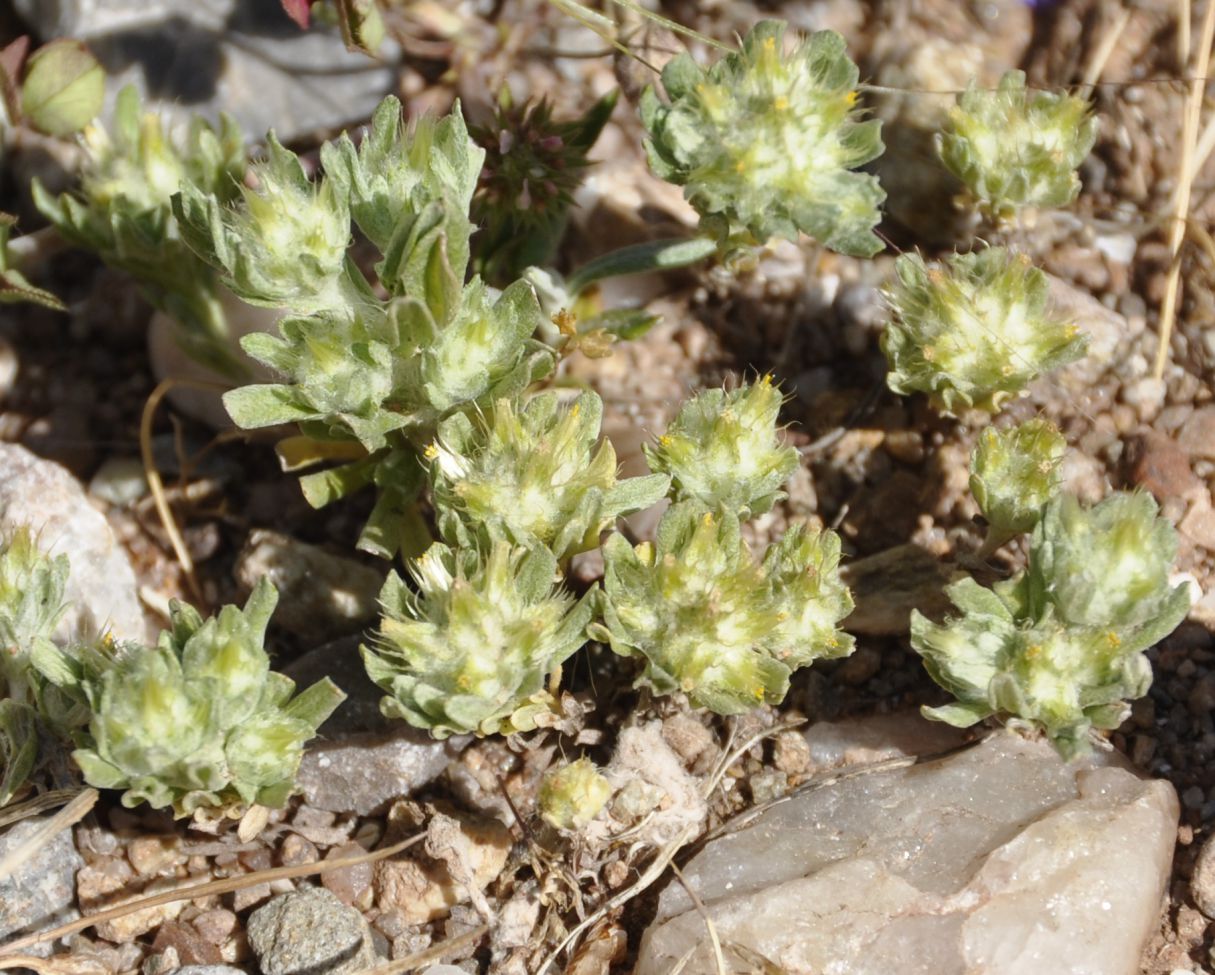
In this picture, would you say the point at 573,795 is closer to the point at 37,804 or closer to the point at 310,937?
the point at 310,937

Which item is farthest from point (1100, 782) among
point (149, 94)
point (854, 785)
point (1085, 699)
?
point (149, 94)

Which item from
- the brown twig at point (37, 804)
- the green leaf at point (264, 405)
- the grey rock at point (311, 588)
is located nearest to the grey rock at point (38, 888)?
the brown twig at point (37, 804)

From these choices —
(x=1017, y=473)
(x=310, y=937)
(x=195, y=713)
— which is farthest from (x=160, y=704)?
(x=1017, y=473)

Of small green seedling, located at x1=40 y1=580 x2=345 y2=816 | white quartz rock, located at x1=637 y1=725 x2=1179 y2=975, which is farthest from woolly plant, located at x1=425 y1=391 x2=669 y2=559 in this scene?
white quartz rock, located at x1=637 y1=725 x2=1179 y2=975

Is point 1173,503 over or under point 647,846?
over

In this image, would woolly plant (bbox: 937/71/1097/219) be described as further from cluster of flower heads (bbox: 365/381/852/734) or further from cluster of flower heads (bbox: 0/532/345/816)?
cluster of flower heads (bbox: 0/532/345/816)

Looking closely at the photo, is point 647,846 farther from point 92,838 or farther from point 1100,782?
point 92,838

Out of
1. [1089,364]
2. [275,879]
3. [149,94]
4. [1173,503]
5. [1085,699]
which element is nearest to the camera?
[1085,699]

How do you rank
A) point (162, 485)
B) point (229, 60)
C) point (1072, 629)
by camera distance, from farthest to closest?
point (229, 60), point (162, 485), point (1072, 629)
